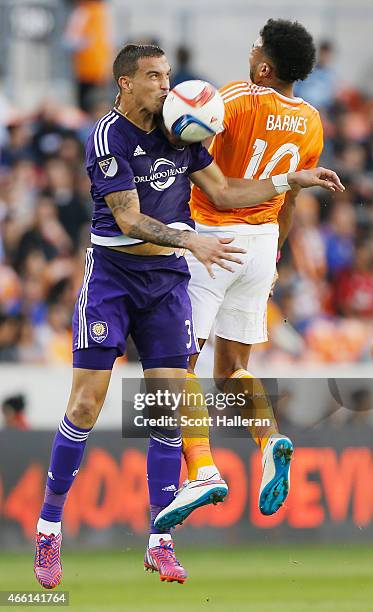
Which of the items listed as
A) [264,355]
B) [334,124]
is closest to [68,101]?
[334,124]

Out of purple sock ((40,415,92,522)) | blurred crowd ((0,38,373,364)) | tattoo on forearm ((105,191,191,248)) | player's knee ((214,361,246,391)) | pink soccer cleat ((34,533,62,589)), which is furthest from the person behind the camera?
blurred crowd ((0,38,373,364))

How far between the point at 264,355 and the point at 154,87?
668cm

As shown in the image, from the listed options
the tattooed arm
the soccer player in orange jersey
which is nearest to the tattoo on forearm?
the tattooed arm

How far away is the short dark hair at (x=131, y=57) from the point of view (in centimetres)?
932

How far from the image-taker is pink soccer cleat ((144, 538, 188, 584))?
9.53 metres

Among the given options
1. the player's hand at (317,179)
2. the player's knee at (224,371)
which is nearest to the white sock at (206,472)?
the player's knee at (224,371)

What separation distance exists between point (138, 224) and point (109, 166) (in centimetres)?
40

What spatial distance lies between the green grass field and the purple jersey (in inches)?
123

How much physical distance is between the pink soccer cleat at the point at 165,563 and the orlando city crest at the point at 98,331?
53.1 inches

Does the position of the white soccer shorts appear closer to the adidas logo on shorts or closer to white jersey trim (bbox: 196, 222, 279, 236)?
white jersey trim (bbox: 196, 222, 279, 236)

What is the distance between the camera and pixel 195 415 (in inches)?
385

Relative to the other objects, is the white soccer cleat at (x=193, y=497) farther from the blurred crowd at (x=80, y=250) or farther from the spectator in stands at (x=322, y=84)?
the spectator in stands at (x=322, y=84)

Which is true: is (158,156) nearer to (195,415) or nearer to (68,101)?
(195,415)

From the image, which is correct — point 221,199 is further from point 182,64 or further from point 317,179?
point 182,64
